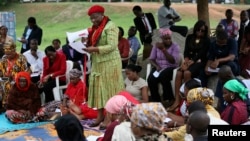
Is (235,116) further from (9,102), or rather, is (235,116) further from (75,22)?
(75,22)

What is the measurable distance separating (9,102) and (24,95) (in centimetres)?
26

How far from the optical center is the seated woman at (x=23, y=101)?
25.3ft

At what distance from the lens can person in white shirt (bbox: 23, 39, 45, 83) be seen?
902 cm

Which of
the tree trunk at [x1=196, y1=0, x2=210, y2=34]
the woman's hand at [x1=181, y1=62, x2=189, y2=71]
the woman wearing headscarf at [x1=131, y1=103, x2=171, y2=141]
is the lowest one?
the woman's hand at [x1=181, y1=62, x2=189, y2=71]

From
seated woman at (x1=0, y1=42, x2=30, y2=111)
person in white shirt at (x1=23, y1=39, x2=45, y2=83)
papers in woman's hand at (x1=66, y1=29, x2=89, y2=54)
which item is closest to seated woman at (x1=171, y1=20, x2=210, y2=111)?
papers in woman's hand at (x1=66, y1=29, x2=89, y2=54)

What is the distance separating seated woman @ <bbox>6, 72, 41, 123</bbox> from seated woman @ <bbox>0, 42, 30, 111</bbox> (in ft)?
1.56

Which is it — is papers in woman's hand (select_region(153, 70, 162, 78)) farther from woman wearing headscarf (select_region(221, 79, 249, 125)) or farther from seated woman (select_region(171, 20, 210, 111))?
woman wearing headscarf (select_region(221, 79, 249, 125))

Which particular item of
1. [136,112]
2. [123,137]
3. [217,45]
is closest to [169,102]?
[217,45]

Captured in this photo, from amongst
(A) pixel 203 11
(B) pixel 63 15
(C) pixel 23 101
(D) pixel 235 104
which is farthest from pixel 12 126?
(B) pixel 63 15

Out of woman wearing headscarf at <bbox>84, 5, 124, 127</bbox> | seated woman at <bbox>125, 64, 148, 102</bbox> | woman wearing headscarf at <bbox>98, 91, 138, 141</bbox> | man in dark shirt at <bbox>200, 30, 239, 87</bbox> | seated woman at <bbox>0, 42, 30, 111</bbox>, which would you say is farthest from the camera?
seated woman at <bbox>0, 42, 30, 111</bbox>

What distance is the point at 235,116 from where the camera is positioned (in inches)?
203

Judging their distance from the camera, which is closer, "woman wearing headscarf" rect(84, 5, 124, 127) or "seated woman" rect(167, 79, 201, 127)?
"seated woman" rect(167, 79, 201, 127)

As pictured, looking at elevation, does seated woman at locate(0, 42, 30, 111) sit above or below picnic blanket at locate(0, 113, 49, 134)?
above

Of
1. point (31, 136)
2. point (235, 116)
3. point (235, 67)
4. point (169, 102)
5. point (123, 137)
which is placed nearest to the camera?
point (123, 137)
